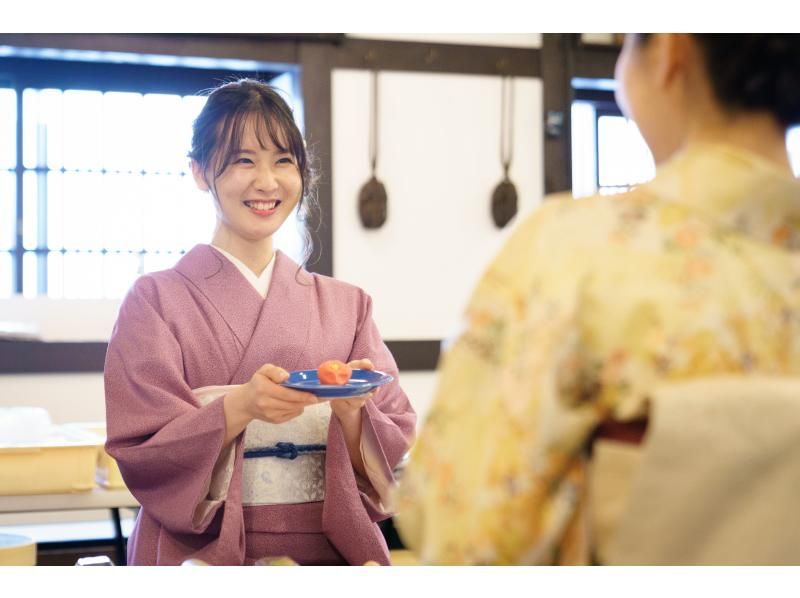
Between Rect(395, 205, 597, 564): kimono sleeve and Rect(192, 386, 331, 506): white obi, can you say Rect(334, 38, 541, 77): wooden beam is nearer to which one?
Rect(192, 386, 331, 506): white obi

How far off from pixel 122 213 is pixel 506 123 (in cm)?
186

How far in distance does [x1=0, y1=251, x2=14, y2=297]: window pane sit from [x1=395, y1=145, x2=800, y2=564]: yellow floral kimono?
3715 millimetres

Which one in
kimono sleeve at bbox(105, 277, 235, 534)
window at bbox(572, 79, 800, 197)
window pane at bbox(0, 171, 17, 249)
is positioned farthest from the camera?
window at bbox(572, 79, 800, 197)

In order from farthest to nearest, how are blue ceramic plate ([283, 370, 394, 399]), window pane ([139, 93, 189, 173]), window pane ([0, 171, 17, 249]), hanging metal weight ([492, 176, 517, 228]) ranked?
hanging metal weight ([492, 176, 517, 228]), window pane ([139, 93, 189, 173]), window pane ([0, 171, 17, 249]), blue ceramic plate ([283, 370, 394, 399])

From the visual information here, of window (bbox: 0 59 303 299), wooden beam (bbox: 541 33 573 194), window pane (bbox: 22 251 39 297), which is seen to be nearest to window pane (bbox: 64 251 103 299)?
window (bbox: 0 59 303 299)

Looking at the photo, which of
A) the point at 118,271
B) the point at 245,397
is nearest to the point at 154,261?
the point at 118,271

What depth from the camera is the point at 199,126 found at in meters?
2.10

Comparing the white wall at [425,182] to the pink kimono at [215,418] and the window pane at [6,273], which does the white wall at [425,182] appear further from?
the pink kimono at [215,418]

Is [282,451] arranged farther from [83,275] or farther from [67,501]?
[83,275]

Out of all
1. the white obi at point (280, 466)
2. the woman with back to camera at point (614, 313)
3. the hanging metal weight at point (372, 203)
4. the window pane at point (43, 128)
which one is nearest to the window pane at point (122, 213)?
the window pane at point (43, 128)

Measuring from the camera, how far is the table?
2754mm

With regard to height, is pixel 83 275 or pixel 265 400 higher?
pixel 83 275

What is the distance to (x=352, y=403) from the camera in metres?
1.96

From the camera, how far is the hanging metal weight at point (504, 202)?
4848 mm
